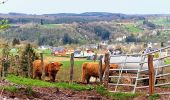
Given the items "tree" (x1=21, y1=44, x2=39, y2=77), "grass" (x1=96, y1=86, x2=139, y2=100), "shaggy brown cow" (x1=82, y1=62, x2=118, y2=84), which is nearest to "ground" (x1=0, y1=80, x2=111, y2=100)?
"grass" (x1=96, y1=86, x2=139, y2=100)

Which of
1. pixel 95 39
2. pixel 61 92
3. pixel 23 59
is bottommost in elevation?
pixel 95 39

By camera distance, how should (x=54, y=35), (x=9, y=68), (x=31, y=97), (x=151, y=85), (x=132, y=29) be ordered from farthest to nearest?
(x=132, y=29) < (x=54, y=35) < (x=9, y=68) < (x=151, y=85) < (x=31, y=97)

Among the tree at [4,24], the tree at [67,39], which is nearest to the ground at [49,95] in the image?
the tree at [4,24]

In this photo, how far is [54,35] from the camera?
16925 cm

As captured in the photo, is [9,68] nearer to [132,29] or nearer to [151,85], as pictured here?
[151,85]

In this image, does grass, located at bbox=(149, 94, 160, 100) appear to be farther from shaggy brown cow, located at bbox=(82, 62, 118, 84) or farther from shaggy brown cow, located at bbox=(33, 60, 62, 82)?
shaggy brown cow, located at bbox=(33, 60, 62, 82)

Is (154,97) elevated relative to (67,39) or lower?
elevated

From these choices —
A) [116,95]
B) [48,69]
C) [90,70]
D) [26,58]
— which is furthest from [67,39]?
[116,95]

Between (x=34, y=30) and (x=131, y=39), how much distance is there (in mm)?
33712

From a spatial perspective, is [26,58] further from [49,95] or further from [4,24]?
[4,24]

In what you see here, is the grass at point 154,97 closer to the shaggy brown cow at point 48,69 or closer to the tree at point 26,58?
the shaggy brown cow at point 48,69

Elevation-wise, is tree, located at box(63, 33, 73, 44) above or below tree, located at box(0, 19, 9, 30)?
below

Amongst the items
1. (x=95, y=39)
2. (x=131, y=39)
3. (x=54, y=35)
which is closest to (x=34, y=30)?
(x=54, y=35)

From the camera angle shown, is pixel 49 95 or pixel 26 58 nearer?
pixel 49 95
